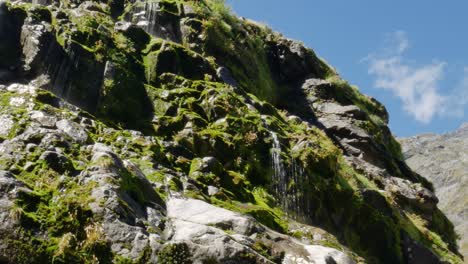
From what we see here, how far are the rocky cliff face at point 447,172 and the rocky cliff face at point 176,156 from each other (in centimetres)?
12703

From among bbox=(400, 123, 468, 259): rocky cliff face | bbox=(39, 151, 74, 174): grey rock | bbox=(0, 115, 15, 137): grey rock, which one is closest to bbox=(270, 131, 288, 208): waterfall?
bbox=(39, 151, 74, 174): grey rock

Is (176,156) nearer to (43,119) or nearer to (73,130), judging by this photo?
(73,130)

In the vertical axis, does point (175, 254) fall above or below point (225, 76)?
below

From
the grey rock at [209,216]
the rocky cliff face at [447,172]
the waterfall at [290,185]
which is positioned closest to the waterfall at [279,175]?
the waterfall at [290,185]

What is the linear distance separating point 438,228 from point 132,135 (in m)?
19.8

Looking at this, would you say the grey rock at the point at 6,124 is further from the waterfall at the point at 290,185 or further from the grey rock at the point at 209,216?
the waterfall at the point at 290,185

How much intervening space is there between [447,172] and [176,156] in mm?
180498

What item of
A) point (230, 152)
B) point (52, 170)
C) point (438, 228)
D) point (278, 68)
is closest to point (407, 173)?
point (438, 228)

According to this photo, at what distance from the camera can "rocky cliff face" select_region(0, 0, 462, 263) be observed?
10.7 metres

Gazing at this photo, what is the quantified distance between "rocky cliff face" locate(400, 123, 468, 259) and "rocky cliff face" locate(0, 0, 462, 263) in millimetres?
127031

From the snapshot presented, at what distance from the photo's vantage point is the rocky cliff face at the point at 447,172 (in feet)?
501

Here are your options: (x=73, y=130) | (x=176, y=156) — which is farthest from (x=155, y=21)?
(x=73, y=130)

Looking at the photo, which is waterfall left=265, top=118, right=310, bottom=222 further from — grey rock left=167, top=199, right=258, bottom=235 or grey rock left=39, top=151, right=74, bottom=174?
grey rock left=39, top=151, right=74, bottom=174

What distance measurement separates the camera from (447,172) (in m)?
179
